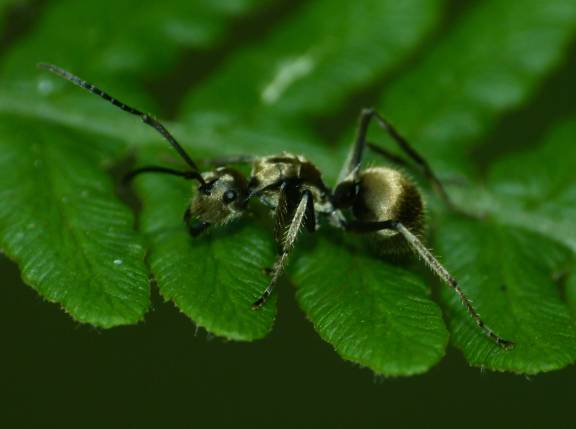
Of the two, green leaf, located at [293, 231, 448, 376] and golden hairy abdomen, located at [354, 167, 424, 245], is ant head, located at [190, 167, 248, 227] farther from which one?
golden hairy abdomen, located at [354, 167, 424, 245]

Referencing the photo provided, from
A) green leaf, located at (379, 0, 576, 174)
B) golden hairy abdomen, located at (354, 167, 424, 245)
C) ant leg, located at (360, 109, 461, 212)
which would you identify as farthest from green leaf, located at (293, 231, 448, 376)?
green leaf, located at (379, 0, 576, 174)

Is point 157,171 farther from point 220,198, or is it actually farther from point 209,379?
point 209,379

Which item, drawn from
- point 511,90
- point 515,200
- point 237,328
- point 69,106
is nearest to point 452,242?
point 515,200

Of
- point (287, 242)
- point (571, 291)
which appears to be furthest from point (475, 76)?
point (287, 242)

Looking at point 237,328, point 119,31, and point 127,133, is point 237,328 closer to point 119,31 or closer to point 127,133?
point 127,133

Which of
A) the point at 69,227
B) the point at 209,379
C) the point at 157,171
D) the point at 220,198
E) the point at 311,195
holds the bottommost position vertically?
the point at 209,379

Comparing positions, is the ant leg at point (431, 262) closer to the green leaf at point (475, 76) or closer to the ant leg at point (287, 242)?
the ant leg at point (287, 242)
